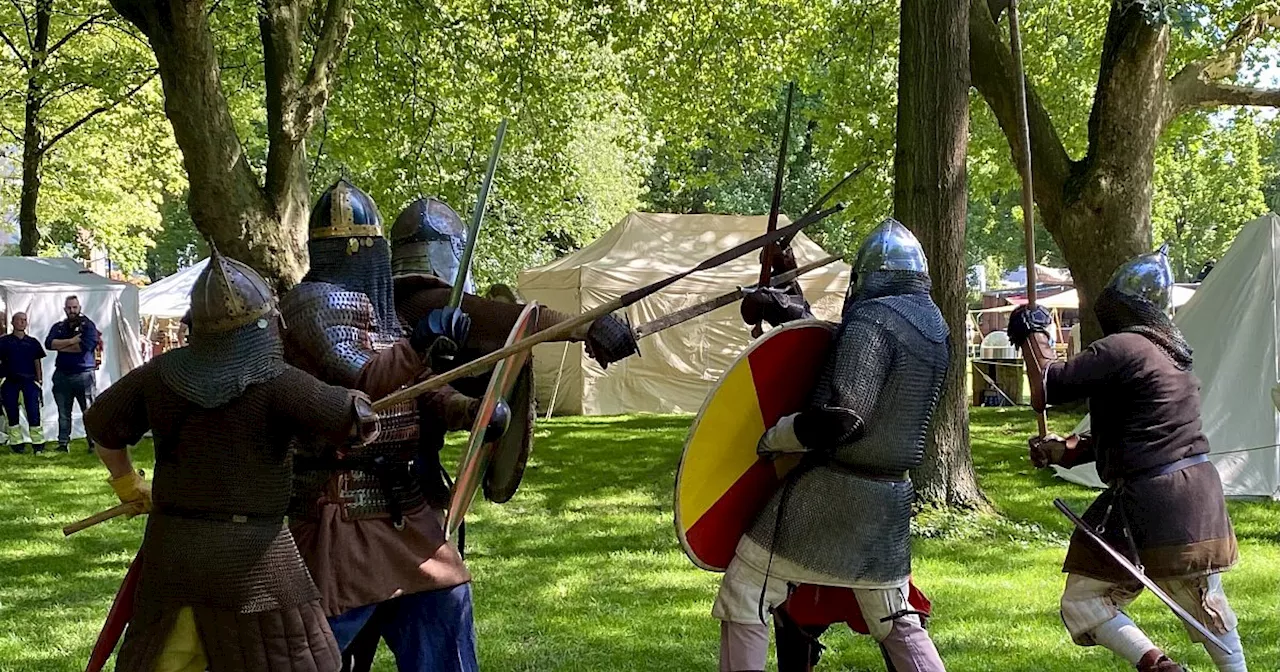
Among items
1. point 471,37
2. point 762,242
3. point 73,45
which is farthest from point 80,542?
point 73,45

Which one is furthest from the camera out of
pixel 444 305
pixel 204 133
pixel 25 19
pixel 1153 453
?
pixel 25 19

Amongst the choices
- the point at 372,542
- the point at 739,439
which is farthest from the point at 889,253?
the point at 372,542

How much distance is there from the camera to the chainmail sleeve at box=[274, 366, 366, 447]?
236cm

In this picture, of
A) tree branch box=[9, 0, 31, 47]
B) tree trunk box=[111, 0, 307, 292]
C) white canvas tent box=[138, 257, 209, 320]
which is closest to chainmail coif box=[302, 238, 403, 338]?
tree trunk box=[111, 0, 307, 292]

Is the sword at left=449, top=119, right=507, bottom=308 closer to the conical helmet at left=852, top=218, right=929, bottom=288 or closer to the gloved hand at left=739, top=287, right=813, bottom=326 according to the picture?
the gloved hand at left=739, top=287, right=813, bottom=326

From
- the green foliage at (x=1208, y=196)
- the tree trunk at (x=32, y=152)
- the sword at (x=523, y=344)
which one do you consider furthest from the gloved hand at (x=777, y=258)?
the green foliage at (x=1208, y=196)

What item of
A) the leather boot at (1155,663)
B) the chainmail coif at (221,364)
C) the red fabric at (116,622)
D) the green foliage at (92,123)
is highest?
the green foliage at (92,123)

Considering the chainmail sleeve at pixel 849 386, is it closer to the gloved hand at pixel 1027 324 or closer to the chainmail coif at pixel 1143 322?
the gloved hand at pixel 1027 324

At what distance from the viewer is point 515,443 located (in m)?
3.05

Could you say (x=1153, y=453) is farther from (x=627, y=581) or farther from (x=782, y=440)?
(x=627, y=581)

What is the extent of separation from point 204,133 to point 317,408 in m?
6.19

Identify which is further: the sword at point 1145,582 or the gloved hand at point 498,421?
the sword at point 1145,582

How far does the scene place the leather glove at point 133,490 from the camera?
2613 mm

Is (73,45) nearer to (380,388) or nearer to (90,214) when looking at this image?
(90,214)
